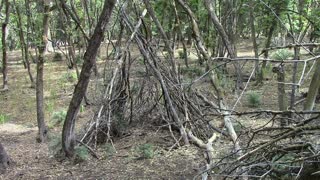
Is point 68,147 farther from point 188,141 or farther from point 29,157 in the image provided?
point 188,141

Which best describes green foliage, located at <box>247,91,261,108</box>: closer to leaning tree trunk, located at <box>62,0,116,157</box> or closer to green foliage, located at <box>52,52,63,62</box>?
leaning tree trunk, located at <box>62,0,116,157</box>

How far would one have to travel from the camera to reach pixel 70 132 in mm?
4980

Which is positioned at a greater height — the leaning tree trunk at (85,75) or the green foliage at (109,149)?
the leaning tree trunk at (85,75)

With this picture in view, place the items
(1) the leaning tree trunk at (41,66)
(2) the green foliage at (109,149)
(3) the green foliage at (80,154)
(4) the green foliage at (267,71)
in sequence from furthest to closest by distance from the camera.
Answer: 1. (4) the green foliage at (267,71)
2. (1) the leaning tree trunk at (41,66)
3. (2) the green foliage at (109,149)
4. (3) the green foliage at (80,154)

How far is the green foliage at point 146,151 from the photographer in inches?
204

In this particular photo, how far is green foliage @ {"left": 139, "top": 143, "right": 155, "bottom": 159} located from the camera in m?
5.17

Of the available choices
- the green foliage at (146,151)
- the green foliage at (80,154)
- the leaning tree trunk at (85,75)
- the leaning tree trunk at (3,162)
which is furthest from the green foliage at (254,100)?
the leaning tree trunk at (3,162)

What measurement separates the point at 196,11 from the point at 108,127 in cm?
628

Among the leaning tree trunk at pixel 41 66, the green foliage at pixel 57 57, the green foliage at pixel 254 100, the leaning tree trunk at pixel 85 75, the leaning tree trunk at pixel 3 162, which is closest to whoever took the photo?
the leaning tree trunk at pixel 85 75

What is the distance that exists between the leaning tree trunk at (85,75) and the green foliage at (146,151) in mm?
902

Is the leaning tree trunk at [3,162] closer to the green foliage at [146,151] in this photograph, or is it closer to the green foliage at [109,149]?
the green foliage at [109,149]

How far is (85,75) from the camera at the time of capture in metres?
4.59

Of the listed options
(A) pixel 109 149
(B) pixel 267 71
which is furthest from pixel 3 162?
(B) pixel 267 71

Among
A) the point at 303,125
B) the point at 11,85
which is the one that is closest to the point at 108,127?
the point at 303,125
